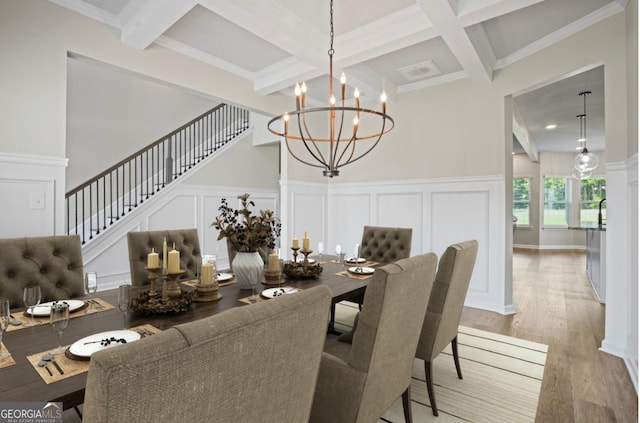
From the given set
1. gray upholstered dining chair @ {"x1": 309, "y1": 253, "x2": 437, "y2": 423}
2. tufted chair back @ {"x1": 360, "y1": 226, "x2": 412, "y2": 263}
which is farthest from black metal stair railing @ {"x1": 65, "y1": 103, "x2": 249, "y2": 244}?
gray upholstered dining chair @ {"x1": 309, "y1": 253, "x2": 437, "y2": 423}

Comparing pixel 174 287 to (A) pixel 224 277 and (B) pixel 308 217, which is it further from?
(B) pixel 308 217

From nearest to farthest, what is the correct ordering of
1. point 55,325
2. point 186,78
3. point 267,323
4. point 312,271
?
point 267,323, point 55,325, point 312,271, point 186,78

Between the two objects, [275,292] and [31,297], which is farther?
[275,292]

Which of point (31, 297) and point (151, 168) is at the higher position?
point (151, 168)

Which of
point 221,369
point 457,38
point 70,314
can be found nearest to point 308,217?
point 457,38

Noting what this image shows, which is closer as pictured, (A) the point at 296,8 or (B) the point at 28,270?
(B) the point at 28,270

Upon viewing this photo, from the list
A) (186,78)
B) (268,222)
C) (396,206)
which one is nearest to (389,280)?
(268,222)

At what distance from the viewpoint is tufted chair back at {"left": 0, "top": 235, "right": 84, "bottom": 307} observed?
5.66ft

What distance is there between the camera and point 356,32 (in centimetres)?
303

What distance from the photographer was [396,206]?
458 centimetres

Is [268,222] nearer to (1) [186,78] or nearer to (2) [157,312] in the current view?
(2) [157,312]

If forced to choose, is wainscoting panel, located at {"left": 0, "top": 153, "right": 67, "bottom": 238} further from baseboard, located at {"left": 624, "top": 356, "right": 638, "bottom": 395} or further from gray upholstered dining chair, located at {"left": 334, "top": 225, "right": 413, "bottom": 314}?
baseboard, located at {"left": 624, "top": 356, "right": 638, "bottom": 395}

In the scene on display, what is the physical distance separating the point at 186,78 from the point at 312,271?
2.42 metres

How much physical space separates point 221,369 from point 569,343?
339 cm
